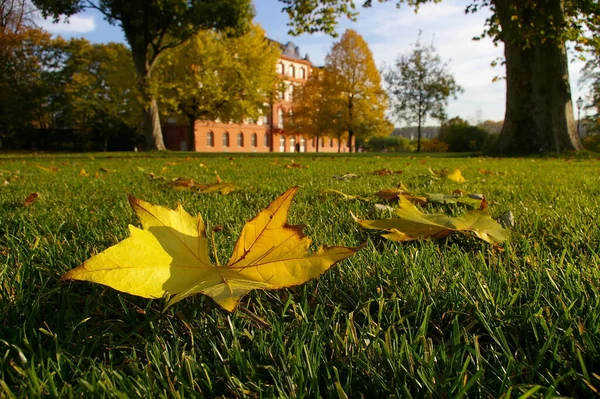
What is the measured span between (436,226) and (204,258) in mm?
780

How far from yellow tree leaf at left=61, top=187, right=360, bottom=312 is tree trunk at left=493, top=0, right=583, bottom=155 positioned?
11.6 m

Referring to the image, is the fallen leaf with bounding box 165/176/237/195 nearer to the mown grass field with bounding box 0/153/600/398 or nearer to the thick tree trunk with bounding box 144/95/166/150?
the mown grass field with bounding box 0/153/600/398

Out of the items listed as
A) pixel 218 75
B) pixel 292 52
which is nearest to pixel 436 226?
pixel 218 75

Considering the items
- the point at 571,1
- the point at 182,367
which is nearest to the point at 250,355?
the point at 182,367

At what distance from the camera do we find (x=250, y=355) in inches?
25.9

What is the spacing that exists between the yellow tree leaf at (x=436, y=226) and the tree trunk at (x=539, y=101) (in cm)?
1082

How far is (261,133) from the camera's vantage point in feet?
172

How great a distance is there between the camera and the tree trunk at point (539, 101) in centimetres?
1058

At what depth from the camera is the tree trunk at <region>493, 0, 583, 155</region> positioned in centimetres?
1058

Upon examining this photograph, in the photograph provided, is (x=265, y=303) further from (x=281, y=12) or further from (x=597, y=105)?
(x=597, y=105)

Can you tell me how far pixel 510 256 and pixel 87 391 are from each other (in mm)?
1020

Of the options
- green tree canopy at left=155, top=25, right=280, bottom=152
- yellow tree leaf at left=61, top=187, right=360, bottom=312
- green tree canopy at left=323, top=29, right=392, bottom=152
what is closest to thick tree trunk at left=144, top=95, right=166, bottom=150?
green tree canopy at left=155, top=25, right=280, bottom=152

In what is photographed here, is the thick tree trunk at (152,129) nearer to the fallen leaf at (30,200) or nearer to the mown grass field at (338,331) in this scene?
the fallen leaf at (30,200)

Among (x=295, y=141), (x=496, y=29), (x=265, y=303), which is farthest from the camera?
(x=295, y=141)
